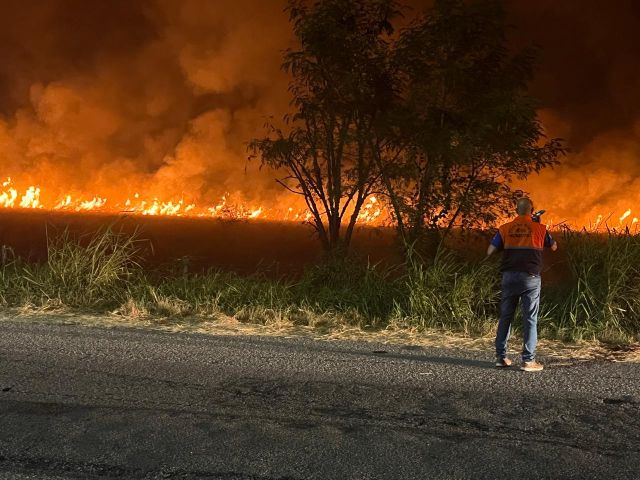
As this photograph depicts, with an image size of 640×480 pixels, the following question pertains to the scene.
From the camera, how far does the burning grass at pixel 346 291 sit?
360 inches

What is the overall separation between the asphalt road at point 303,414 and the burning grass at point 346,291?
83.0 inches

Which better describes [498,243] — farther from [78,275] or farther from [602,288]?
[78,275]

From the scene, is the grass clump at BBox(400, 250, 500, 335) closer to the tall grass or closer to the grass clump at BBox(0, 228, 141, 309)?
the tall grass

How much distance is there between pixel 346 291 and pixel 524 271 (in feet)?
13.9

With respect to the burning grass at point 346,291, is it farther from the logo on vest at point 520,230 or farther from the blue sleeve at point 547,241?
the logo on vest at point 520,230

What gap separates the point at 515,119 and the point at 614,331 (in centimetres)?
431

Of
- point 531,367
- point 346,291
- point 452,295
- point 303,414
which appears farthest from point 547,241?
point 346,291

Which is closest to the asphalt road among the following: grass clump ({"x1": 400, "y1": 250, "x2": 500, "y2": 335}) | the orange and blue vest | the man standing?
the man standing

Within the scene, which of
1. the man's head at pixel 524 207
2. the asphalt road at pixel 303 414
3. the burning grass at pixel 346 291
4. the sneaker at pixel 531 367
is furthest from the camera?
→ the burning grass at pixel 346 291

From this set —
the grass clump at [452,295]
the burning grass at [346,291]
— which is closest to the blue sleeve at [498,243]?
the burning grass at [346,291]

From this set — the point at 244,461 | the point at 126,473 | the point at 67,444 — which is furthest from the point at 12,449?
the point at 244,461

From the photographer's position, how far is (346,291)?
10523 mm

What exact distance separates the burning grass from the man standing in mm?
1807

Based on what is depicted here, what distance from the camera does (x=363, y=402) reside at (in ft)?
17.3
